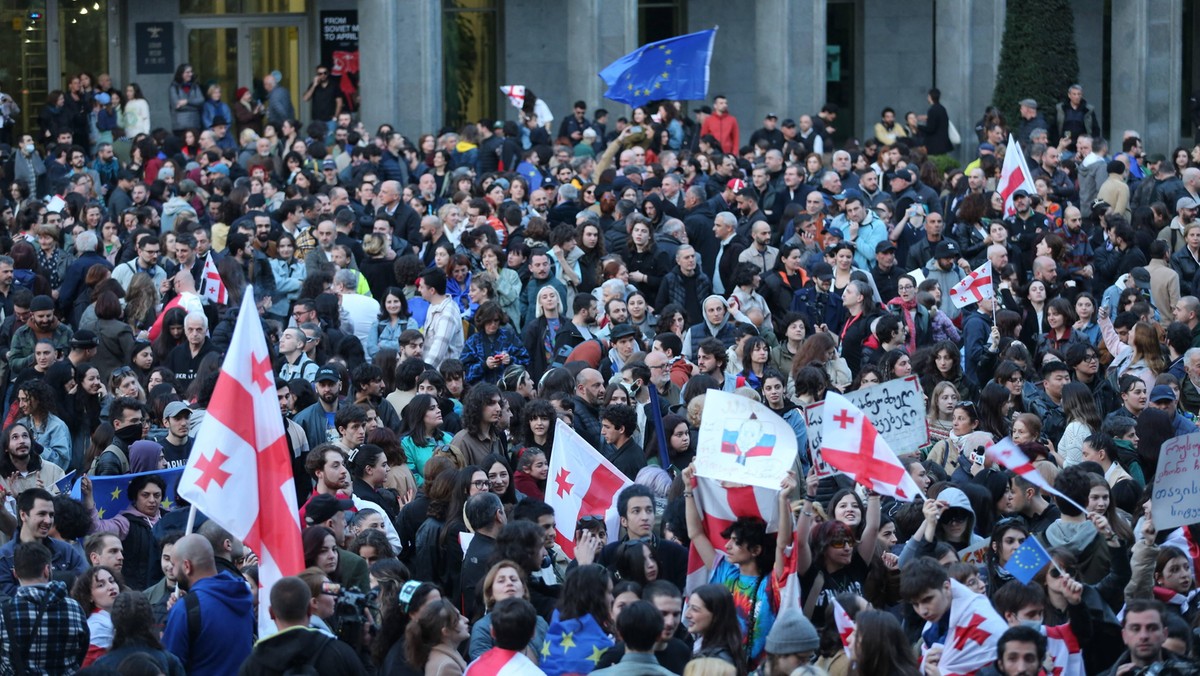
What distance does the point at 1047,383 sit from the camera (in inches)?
520

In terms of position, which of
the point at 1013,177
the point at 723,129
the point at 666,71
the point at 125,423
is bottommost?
the point at 125,423

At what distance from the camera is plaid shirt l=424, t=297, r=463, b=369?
47.4 ft

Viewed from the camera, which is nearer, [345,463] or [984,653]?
[984,653]

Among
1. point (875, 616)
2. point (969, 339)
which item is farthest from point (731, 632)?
point (969, 339)

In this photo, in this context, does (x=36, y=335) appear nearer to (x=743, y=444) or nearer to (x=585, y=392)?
(x=585, y=392)

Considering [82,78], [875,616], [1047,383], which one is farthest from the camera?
[82,78]

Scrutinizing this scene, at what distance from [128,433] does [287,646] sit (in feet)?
14.7

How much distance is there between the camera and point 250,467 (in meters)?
8.56

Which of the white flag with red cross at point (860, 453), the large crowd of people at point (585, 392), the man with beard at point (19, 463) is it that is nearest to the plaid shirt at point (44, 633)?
the large crowd of people at point (585, 392)

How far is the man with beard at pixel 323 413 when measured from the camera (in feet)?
39.8

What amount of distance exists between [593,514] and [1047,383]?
4265 mm

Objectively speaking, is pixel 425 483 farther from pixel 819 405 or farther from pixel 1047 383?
pixel 1047 383

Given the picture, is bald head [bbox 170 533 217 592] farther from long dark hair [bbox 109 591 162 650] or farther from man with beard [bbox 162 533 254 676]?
long dark hair [bbox 109 591 162 650]

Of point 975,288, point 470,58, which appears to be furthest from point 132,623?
point 470,58
